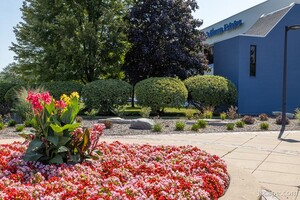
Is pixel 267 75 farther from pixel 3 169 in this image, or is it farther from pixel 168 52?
pixel 3 169

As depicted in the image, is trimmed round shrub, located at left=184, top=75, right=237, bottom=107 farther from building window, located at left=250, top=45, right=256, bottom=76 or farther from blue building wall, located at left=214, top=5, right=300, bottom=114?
building window, located at left=250, top=45, right=256, bottom=76

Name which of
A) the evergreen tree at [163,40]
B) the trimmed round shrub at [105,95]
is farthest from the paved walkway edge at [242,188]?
the evergreen tree at [163,40]

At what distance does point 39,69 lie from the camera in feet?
69.1

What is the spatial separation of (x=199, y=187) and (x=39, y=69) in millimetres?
19107

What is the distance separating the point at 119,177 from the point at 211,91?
14.3 metres

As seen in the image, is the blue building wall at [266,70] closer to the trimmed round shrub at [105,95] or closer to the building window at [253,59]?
the building window at [253,59]

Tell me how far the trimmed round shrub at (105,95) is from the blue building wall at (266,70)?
6.89 metres

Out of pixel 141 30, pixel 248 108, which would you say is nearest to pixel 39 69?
pixel 141 30

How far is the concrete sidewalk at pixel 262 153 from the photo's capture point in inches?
197

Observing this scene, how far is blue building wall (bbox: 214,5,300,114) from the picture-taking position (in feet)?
63.6

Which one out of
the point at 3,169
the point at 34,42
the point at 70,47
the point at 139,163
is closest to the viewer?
the point at 3,169

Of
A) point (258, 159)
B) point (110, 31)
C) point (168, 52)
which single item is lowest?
point (258, 159)

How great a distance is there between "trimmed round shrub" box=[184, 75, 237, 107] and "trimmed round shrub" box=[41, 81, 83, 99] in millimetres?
6279

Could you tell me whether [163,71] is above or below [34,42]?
below
